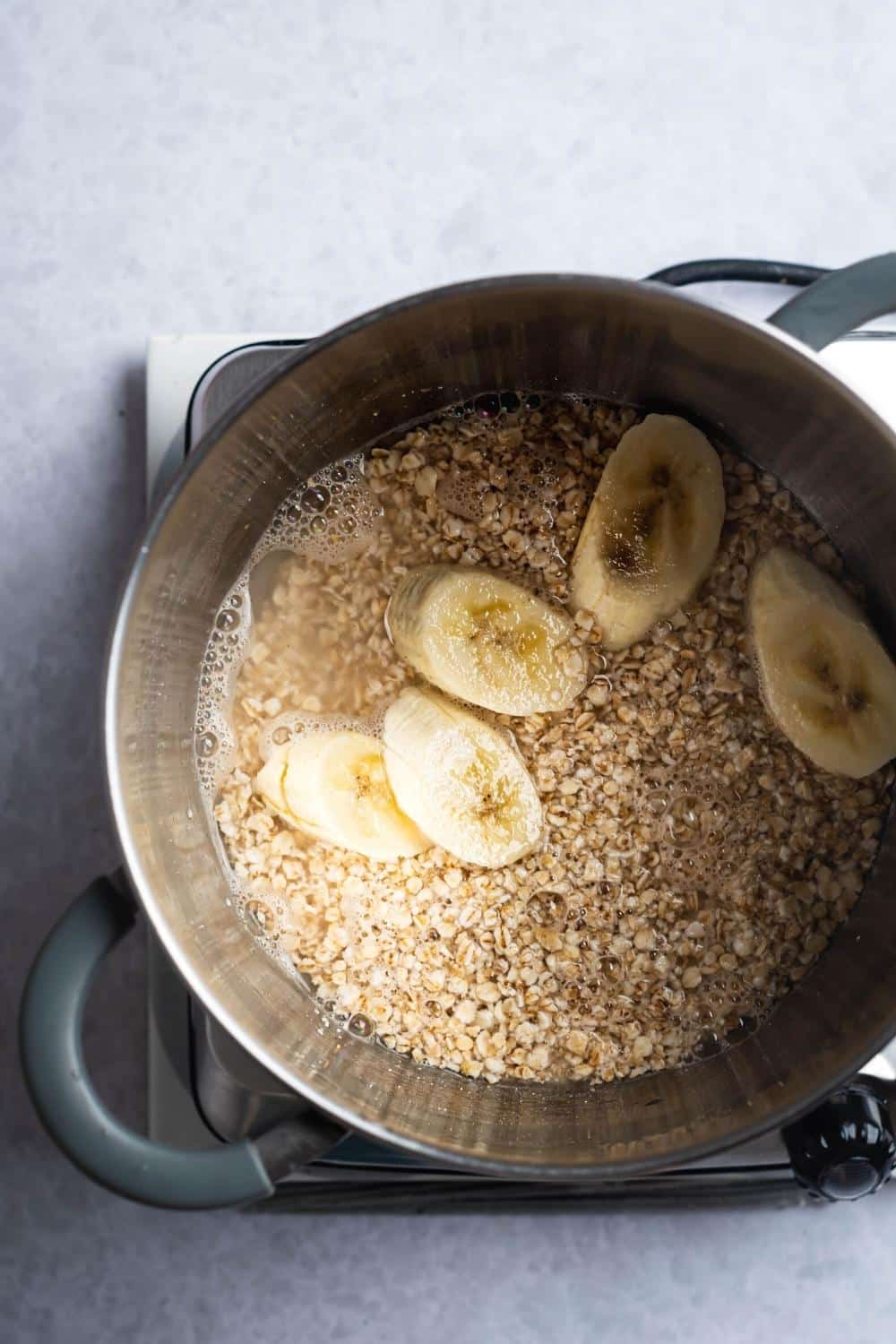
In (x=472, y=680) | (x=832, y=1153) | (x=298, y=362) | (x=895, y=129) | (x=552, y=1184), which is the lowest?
(x=552, y=1184)

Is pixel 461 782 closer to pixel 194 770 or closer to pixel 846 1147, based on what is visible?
pixel 194 770

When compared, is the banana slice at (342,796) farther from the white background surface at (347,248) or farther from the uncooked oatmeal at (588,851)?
the white background surface at (347,248)

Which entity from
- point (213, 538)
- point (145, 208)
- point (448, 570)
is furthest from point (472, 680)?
point (145, 208)

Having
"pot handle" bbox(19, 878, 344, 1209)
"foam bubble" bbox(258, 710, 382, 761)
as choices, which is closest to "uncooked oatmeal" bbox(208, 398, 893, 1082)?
"foam bubble" bbox(258, 710, 382, 761)

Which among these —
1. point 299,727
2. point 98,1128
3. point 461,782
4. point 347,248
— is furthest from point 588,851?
point 347,248

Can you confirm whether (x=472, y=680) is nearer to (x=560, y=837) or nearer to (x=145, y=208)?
(x=560, y=837)

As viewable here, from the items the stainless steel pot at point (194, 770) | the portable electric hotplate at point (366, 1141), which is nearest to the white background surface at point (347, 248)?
the portable electric hotplate at point (366, 1141)
